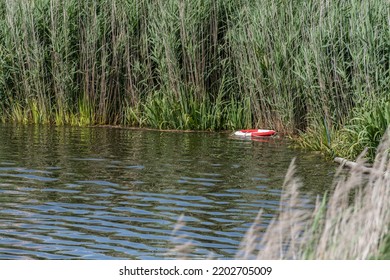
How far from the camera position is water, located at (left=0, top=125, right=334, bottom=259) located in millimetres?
8680

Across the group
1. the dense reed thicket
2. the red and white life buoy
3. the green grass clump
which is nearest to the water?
the red and white life buoy

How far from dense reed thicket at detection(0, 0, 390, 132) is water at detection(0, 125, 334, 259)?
2.60ft

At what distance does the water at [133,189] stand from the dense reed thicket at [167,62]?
2.60 ft

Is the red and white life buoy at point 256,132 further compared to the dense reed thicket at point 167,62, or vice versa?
the red and white life buoy at point 256,132

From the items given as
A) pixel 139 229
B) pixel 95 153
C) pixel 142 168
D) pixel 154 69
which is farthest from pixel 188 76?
pixel 139 229

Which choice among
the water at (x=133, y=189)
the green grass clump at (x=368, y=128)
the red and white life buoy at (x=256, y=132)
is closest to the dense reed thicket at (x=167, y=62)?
the red and white life buoy at (x=256, y=132)

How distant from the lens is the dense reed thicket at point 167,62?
53.7 feet

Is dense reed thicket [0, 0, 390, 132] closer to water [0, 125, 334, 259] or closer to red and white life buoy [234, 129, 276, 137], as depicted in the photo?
red and white life buoy [234, 129, 276, 137]

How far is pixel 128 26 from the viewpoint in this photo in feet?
60.3

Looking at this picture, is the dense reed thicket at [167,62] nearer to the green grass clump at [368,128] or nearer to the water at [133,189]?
the water at [133,189]

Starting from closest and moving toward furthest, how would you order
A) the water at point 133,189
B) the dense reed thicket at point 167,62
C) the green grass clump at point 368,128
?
the water at point 133,189 < the green grass clump at point 368,128 < the dense reed thicket at point 167,62

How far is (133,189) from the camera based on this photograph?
11.7m

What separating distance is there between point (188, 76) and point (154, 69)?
0.83 metres

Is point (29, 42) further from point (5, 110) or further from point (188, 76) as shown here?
point (188, 76)
